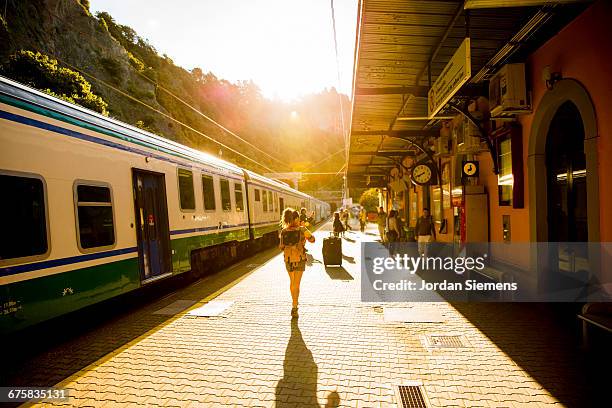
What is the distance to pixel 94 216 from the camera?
574 centimetres

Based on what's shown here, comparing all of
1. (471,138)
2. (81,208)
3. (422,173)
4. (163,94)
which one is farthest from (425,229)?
(163,94)

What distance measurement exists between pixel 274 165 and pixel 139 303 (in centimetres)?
10909

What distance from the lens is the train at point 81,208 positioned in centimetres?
438

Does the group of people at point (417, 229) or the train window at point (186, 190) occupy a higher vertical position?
the train window at point (186, 190)

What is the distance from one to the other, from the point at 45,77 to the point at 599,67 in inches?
1048

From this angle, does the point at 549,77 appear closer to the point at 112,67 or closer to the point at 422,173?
the point at 422,173

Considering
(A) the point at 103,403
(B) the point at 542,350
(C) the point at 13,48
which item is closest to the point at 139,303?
(A) the point at 103,403

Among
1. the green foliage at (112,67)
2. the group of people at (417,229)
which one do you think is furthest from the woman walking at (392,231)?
the green foliage at (112,67)

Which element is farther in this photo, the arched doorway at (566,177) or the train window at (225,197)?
the train window at (225,197)

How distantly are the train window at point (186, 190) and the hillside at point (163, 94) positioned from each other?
4092mm

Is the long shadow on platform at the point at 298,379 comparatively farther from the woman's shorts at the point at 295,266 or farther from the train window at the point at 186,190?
the train window at the point at 186,190

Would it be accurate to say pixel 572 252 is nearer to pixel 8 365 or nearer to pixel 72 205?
pixel 72 205

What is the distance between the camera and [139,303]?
744cm

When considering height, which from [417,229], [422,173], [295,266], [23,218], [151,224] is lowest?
[417,229]
